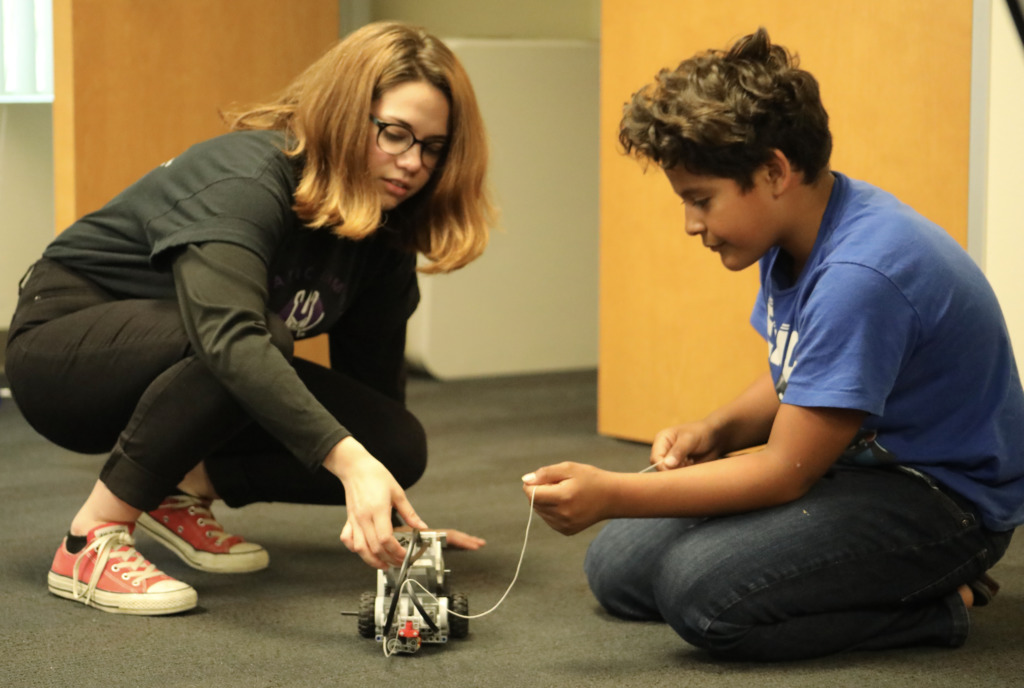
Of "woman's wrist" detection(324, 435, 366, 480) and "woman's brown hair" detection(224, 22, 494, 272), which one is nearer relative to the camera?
"woman's wrist" detection(324, 435, 366, 480)

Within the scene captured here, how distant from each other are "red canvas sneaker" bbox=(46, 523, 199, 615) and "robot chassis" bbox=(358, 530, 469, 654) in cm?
28

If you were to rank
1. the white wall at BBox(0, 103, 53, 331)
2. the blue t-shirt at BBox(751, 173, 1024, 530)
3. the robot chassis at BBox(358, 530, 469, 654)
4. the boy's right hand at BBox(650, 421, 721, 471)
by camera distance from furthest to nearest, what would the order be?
the white wall at BBox(0, 103, 53, 331), the boy's right hand at BBox(650, 421, 721, 471), the robot chassis at BBox(358, 530, 469, 654), the blue t-shirt at BBox(751, 173, 1024, 530)

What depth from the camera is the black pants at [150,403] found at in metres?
1.55

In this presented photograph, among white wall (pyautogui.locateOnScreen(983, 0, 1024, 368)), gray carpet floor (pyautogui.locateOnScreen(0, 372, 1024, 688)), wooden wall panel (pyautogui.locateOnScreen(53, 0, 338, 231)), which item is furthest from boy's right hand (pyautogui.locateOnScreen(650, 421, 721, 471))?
wooden wall panel (pyautogui.locateOnScreen(53, 0, 338, 231))

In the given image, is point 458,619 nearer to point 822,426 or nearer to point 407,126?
point 822,426

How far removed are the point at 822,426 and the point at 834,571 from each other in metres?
0.19

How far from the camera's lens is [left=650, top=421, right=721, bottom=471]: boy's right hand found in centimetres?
155

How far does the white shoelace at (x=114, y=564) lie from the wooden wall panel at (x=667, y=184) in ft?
3.57

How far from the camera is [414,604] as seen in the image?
142 cm

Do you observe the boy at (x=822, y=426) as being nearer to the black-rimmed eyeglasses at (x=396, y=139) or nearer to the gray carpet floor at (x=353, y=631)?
the gray carpet floor at (x=353, y=631)

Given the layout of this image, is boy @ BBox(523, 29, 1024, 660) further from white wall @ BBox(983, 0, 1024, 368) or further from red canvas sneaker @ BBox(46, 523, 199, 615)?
white wall @ BBox(983, 0, 1024, 368)

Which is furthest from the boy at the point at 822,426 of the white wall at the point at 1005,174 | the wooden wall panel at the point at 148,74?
the wooden wall panel at the point at 148,74

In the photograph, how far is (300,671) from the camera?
1.38 metres

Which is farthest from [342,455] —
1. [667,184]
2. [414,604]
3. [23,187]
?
[23,187]
